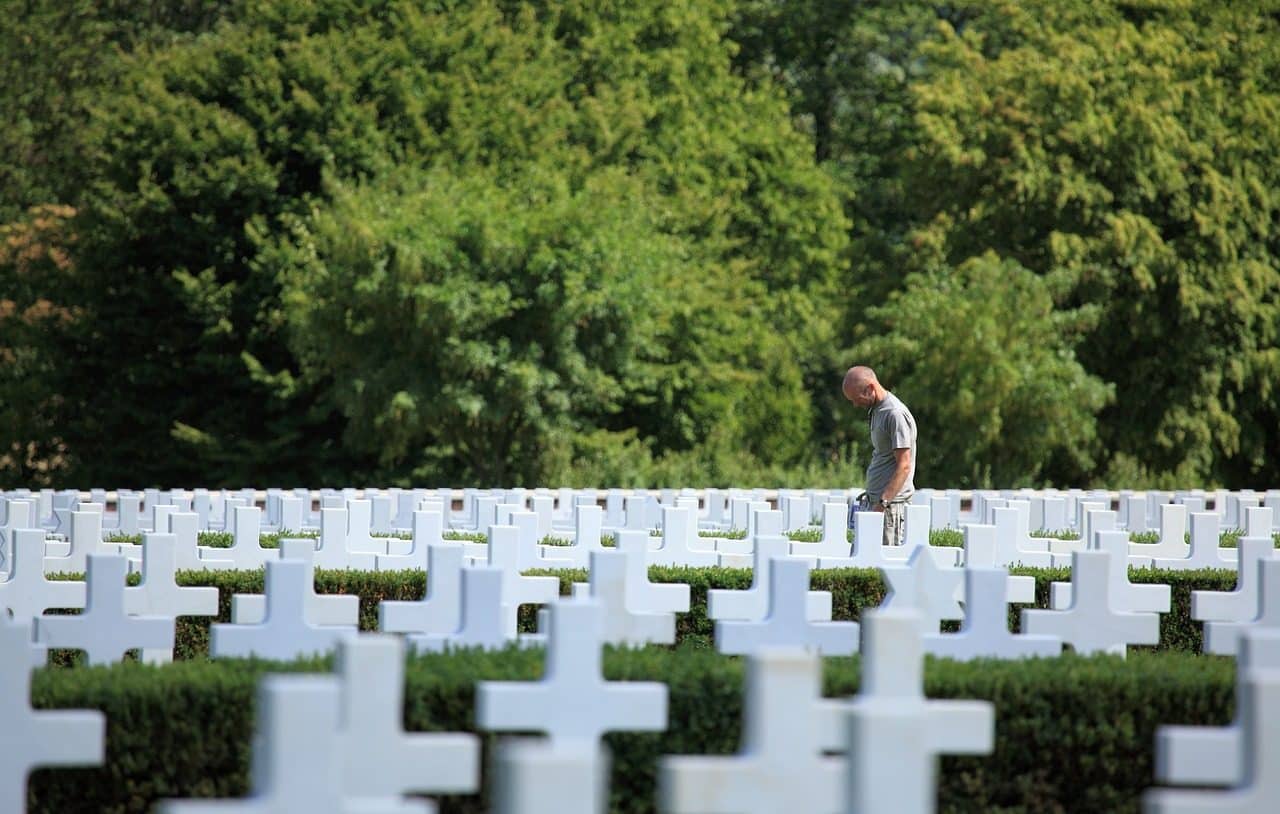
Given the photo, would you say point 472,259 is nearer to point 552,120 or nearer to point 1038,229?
point 552,120

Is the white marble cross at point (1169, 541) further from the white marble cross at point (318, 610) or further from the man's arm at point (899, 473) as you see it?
the white marble cross at point (318, 610)

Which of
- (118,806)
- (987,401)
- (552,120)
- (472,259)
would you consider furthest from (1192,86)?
(118,806)

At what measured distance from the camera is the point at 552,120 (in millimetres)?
34438

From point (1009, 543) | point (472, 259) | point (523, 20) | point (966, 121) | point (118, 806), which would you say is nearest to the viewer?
point (118, 806)

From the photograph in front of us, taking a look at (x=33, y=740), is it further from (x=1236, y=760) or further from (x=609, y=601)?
(x=1236, y=760)

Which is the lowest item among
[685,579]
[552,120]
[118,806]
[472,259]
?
[118,806]

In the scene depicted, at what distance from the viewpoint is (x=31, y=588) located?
8.58 meters

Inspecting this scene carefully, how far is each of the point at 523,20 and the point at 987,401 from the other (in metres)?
13.4

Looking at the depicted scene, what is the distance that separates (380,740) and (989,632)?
2.96m

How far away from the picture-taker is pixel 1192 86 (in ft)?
112

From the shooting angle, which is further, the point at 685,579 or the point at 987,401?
the point at 987,401

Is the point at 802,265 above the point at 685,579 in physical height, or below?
above

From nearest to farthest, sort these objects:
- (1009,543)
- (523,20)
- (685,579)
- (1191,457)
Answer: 1. (685,579)
2. (1009,543)
3. (1191,457)
4. (523,20)

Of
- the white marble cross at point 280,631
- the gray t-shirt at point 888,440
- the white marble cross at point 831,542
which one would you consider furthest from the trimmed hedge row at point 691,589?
the white marble cross at point 280,631
